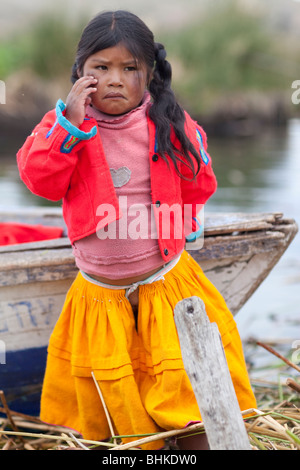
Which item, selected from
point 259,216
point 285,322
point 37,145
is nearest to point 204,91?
point 285,322

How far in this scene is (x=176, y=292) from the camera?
76.0 inches

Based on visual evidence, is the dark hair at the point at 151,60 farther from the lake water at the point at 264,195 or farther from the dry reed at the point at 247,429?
the lake water at the point at 264,195

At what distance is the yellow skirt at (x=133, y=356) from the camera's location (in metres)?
1.86

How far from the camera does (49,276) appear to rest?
2.39 metres

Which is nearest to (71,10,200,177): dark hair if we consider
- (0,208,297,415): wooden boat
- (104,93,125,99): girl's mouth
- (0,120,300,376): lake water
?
(104,93,125,99): girl's mouth

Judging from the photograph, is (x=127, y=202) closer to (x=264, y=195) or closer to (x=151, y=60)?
(x=151, y=60)

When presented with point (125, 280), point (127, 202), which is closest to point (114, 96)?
point (127, 202)

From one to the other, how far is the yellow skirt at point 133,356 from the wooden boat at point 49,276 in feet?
1.40

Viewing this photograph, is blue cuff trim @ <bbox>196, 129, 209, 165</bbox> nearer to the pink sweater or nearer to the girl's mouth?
the pink sweater

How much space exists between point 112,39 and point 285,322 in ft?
9.41

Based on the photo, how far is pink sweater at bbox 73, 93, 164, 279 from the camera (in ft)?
6.03

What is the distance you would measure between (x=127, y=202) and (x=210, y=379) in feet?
2.08

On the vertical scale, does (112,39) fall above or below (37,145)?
above

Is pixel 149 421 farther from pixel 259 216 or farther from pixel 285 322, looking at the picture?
pixel 285 322
